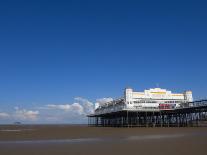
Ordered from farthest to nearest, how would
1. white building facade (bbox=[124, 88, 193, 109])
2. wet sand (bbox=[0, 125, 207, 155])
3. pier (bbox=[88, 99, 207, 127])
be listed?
white building facade (bbox=[124, 88, 193, 109])
pier (bbox=[88, 99, 207, 127])
wet sand (bbox=[0, 125, 207, 155])

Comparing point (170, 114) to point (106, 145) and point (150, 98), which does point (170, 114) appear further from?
point (106, 145)

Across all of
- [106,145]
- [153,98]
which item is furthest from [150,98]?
[106,145]

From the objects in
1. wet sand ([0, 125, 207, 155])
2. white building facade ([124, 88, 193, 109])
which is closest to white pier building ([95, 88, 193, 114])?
white building facade ([124, 88, 193, 109])

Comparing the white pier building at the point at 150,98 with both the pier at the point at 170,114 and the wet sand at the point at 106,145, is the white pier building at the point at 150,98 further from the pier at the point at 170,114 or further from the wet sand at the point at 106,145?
the wet sand at the point at 106,145

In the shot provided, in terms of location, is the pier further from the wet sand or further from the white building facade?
the wet sand

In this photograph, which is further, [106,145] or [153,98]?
[153,98]

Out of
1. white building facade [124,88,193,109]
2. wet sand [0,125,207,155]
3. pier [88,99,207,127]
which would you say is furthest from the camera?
white building facade [124,88,193,109]

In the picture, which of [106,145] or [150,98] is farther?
[150,98]

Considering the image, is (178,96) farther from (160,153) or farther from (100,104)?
(160,153)

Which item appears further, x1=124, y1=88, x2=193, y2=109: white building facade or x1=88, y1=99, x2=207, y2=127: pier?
x1=124, y1=88, x2=193, y2=109: white building facade

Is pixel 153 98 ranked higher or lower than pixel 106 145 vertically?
higher

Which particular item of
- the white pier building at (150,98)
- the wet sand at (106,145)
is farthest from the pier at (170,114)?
the wet sand at (106,145)

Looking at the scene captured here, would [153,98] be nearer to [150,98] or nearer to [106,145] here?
[150,98]

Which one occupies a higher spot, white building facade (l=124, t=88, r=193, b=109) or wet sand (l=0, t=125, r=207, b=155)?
white building facade (l=124, t=88, r=193, b=109)
